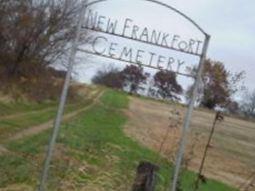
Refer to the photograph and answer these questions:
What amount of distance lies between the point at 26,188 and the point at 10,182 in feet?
1.91

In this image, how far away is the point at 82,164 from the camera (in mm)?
18016

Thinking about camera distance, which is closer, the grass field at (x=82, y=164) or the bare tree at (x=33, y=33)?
the grass field at (x=82, y=164)

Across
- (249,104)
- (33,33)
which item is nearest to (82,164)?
(33,33)

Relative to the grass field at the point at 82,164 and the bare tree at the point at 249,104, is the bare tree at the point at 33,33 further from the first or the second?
the bare tree at the point at 249,104

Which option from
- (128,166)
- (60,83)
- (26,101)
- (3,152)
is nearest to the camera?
(3,152)

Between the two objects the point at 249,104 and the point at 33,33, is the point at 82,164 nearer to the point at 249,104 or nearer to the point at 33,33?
the point at 33,33

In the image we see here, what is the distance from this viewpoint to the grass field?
14.2 m

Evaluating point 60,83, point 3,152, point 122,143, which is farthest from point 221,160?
point 60,83

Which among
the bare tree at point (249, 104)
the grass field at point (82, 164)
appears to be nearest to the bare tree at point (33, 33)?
the grass field at point (82, 164)

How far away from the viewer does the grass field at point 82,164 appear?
1418cm

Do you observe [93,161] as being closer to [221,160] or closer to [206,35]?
[206,35]

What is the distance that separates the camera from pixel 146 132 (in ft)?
121

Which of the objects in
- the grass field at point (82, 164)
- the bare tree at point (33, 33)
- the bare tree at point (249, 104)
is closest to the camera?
the grass field at point (82, 164)

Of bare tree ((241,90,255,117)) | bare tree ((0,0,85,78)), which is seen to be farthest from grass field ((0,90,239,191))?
bare tree ((241,90,255,117))
